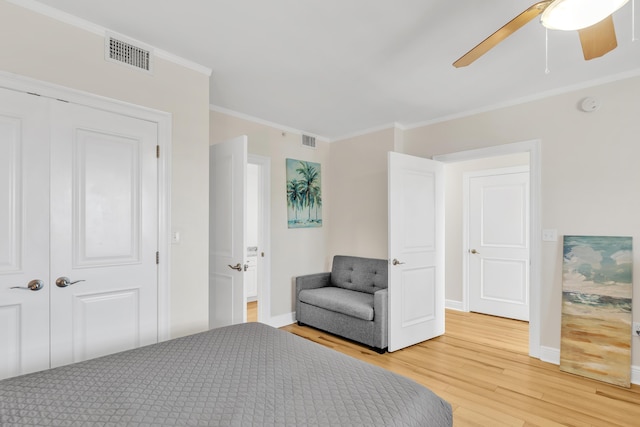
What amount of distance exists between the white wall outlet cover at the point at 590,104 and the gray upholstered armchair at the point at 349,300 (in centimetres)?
244

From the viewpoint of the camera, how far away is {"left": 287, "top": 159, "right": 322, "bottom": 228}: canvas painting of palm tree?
429 cm

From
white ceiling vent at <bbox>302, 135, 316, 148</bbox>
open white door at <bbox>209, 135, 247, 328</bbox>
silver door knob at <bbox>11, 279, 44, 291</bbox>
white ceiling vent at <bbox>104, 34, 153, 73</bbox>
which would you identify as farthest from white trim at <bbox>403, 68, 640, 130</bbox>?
silver door knob at <bbox>11, 279, 44, 291</bbox>

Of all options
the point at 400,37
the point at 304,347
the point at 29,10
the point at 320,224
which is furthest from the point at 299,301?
the point at 29,10

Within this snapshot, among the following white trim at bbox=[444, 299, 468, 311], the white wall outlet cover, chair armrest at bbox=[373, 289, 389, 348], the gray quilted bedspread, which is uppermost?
the white wall outlet cover

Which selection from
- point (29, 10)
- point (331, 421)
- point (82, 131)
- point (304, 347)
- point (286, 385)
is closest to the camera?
point (331, 421)

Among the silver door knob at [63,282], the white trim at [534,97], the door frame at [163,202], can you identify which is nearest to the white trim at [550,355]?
the white trim at [534,97]

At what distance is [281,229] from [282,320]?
117cm

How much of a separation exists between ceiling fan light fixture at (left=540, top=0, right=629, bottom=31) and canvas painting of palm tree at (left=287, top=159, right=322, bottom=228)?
3.18m

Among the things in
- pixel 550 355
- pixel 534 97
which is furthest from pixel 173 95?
pixel 550 355

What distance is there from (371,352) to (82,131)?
3080 mm

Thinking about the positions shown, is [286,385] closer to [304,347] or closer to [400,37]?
[304,347]

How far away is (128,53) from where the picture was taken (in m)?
2.24

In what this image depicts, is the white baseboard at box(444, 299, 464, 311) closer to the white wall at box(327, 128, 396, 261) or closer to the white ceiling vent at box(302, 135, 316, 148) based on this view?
the white wall at box(327, 128, 396, 261)

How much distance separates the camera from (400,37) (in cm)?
223
